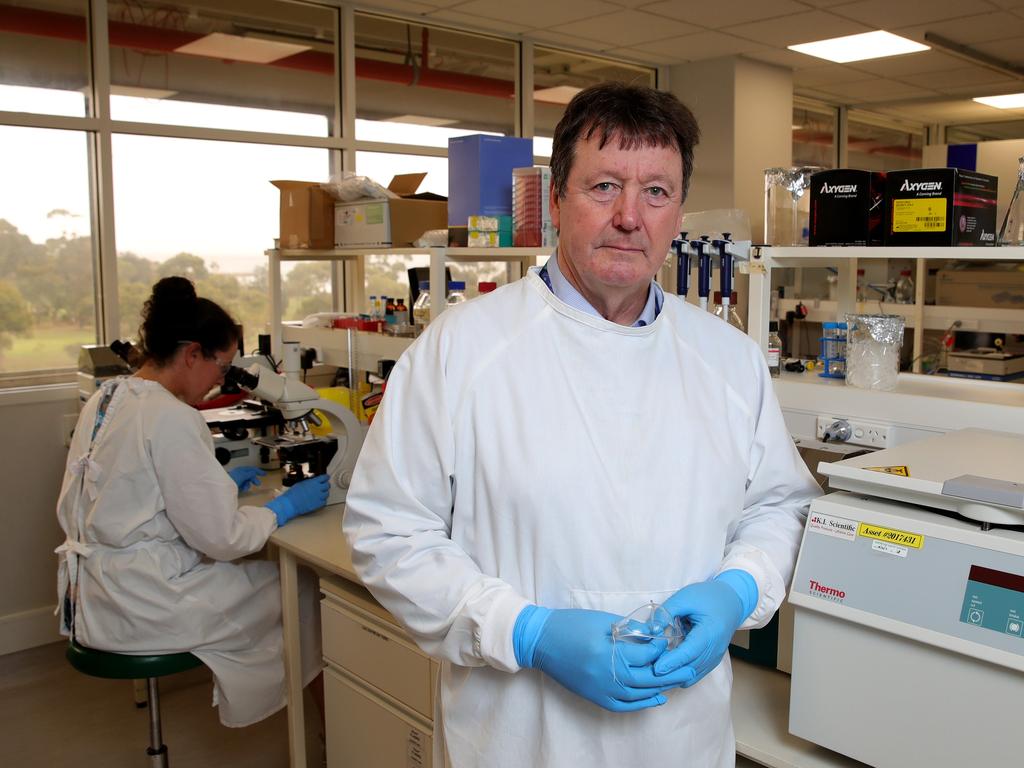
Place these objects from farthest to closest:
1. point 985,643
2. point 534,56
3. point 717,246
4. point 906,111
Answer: point 906,111
point 534,56
point 717,246
point 985,643

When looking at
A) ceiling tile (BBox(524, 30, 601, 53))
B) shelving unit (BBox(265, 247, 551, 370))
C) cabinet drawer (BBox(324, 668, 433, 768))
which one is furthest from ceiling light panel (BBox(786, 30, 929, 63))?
cabinet drawer (BBox(324, 668, 433, 768))

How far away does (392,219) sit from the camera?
9.46 feet

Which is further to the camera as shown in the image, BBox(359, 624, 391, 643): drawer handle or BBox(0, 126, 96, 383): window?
BBox(0, 126, 96, 383): window

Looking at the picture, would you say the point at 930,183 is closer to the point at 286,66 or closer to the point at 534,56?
the point at 286,66

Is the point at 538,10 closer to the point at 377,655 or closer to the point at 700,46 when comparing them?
the point at 700,46

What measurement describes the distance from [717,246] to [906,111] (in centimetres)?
728

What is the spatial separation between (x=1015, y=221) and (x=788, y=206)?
0.43 metres

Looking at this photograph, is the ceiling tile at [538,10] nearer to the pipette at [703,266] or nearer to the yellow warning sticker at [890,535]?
the pipette at [703,266]

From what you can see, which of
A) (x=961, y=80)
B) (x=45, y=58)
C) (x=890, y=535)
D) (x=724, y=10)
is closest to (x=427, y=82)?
(x=724, y=10)

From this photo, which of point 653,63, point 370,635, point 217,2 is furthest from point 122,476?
point 653,63

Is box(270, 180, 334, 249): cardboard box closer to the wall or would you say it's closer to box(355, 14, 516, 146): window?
the wall

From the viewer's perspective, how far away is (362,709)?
2145 mm

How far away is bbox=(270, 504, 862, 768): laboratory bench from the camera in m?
1.96

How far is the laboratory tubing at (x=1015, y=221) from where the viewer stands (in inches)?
66.2
